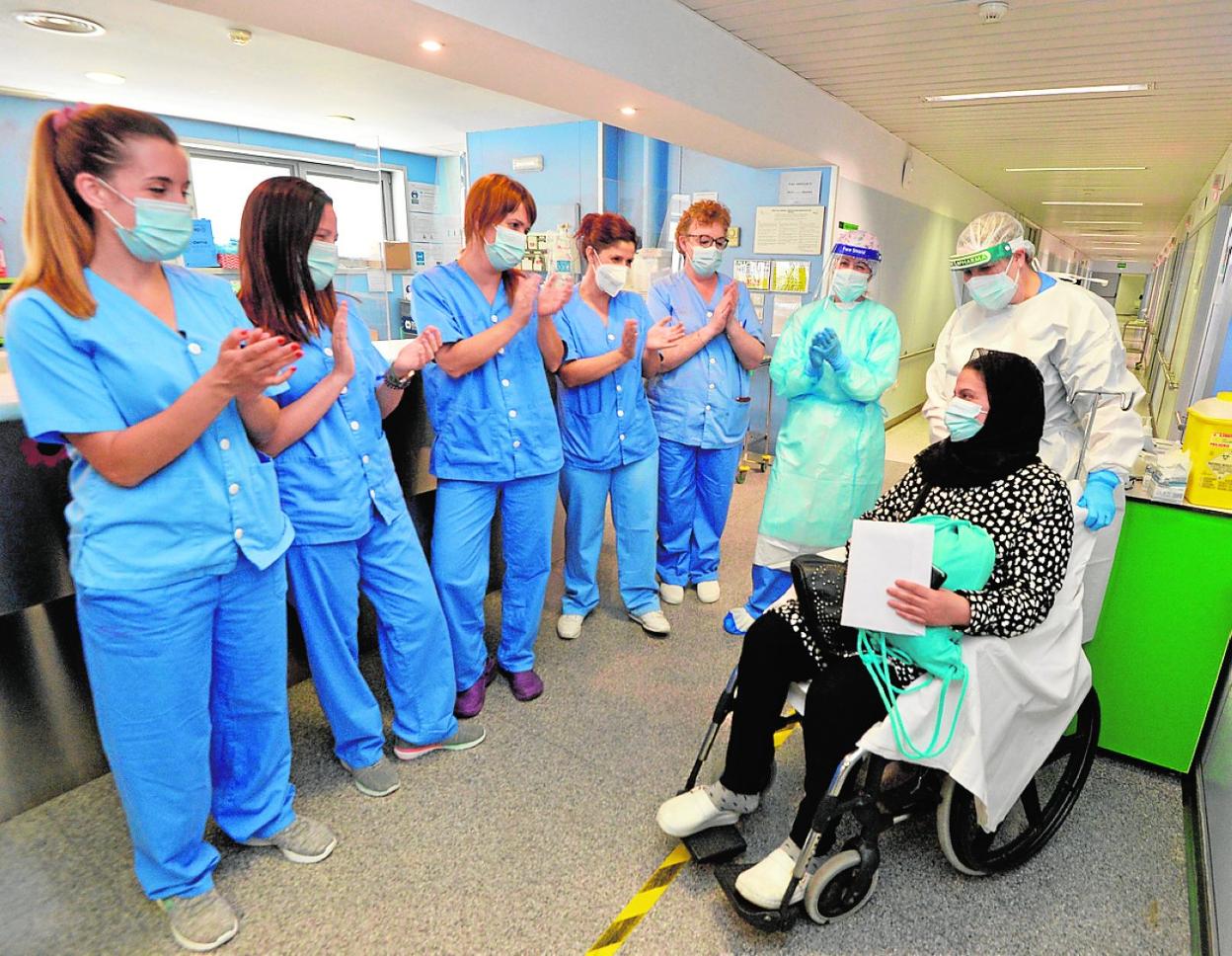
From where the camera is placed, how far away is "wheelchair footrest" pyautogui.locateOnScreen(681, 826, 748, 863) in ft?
5.35

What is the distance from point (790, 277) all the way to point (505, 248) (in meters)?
3.16

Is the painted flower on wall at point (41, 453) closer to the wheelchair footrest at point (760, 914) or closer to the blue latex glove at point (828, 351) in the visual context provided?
the wheelchair footrest at point (760, 914)

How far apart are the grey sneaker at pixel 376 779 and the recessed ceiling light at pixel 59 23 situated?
4.37m

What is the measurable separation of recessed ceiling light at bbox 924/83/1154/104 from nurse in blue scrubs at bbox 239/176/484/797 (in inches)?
141

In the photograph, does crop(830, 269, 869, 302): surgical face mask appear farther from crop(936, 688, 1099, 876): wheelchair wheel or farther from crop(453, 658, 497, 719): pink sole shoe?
crop(453, 658, 497, 719): pink sole shoe

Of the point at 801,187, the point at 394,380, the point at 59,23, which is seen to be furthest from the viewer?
the point at 801,187

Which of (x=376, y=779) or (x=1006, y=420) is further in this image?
(x=376, y=779)

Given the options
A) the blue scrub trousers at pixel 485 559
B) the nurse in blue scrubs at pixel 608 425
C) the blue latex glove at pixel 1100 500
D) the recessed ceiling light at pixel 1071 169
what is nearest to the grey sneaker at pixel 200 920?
the blue scrub trousers at pixel 485 559

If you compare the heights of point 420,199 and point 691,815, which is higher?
point 420,199

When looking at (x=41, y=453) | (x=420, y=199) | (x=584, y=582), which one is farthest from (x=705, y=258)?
(x=420, y=199)

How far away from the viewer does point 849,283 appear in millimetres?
2369

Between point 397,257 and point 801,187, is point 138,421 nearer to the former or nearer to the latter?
point 397,257

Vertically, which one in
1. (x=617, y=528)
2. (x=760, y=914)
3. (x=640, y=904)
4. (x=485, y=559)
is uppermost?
(x=485, y=559)

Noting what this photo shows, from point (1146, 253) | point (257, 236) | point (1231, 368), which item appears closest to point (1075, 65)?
point (1231, 368)
